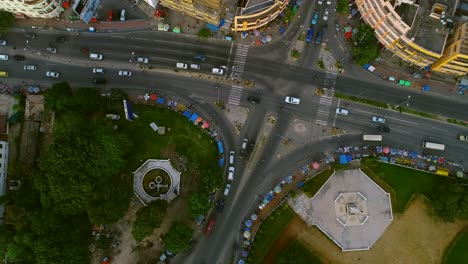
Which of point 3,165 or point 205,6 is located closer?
point 205,6

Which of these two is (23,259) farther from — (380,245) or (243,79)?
(380,245)

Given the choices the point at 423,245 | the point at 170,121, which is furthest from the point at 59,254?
the point at 423,245

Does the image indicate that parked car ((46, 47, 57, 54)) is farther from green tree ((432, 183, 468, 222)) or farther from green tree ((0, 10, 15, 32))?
green tree ((432, 183, 468, 222))

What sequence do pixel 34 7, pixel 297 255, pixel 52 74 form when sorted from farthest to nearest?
pixel 52 74 < pixel 34 7 < pixel 297 255

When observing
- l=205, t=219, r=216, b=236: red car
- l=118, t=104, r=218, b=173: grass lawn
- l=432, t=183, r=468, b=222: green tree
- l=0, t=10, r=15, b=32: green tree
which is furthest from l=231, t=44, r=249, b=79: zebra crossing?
l=0, t=10, r=15, b=32: green tree

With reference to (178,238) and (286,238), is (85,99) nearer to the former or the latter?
(178,238)

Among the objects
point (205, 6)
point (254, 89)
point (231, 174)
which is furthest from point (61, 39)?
point (231, 174)
